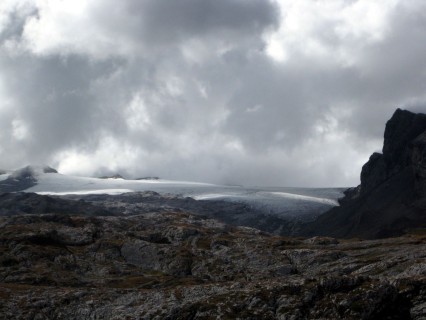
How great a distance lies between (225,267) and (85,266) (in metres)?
36.3

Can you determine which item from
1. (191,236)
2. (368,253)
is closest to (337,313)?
(368,253)

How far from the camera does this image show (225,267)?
468 feet

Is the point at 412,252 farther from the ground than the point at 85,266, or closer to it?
farther from the ground

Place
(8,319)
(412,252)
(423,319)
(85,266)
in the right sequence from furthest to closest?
(85,266) < (412,252) < (8,319) < (423,319)

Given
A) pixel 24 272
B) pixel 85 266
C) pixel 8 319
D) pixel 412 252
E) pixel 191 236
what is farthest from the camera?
pixel 191 236

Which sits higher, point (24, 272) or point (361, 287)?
point (361, 287)

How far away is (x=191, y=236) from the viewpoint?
610 ft

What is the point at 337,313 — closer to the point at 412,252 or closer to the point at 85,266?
the point at 412,252

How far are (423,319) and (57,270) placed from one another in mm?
97277

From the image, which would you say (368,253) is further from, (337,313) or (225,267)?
(337,313)

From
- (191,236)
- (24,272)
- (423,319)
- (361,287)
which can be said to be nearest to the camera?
(423,319)

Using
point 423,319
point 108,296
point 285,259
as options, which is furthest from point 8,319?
point 285,259

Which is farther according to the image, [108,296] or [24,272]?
[24,272]

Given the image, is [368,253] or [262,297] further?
[368,253]
